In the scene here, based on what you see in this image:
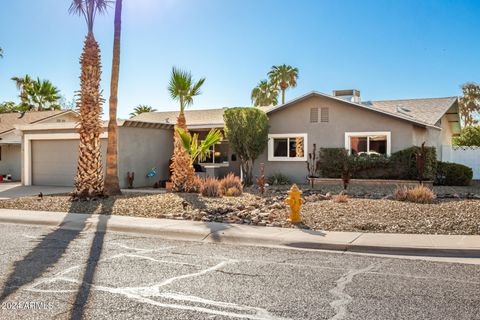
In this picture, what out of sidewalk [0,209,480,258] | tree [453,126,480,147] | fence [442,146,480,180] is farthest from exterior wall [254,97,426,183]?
tree [453,126,480,147]

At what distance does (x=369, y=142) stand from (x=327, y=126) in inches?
79.5

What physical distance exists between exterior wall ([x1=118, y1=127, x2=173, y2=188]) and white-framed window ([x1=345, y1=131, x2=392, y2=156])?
30.6ft

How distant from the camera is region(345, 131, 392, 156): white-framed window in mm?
21141

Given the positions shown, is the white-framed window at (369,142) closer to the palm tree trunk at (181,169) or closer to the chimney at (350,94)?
the chimney at (350,94)

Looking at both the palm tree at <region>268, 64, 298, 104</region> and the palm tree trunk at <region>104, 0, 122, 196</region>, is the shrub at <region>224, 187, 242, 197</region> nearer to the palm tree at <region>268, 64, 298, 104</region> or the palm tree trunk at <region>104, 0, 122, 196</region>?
the palm tree trunk at <region>104, 0, 122, 196</region>

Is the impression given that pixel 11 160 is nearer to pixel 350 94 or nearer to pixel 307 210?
pixel 350 94

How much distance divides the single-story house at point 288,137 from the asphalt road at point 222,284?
44.9 ft

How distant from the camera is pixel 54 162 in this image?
24.4 meters

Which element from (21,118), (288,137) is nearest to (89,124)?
(288,137)

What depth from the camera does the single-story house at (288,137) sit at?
21375 mm

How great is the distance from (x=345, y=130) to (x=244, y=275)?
15.9m

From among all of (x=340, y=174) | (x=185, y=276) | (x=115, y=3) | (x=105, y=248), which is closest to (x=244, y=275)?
(x=185, y=276)

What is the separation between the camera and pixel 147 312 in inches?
209

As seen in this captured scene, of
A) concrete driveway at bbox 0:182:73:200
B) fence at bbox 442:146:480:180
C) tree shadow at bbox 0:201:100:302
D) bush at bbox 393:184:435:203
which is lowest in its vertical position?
tree shadow at bbox 0:201:100:302
